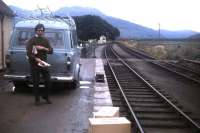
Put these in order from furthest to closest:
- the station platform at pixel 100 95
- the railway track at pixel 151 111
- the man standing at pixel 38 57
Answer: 1. the station platform at pixel 100 95
2. the man standing at pixel 38 57
3. the railway track at pixel 151 111

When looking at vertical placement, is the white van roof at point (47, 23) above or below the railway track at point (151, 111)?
above

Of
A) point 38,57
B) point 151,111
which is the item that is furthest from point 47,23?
point 151,111

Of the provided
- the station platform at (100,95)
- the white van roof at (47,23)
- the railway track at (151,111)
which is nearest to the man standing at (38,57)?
the station platform at (100,95)

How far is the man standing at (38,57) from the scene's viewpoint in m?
13.0

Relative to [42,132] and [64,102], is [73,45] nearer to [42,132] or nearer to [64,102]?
[64,102]

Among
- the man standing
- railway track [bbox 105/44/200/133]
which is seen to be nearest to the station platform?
railway track [bbox 105/44/200/133]

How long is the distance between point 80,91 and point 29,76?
2134 mm

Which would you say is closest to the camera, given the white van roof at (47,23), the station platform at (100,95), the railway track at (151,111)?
the railway track at (151,111)

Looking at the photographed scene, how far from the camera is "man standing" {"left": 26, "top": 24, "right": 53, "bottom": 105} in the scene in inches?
513

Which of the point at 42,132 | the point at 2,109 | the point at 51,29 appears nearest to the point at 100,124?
the point at 42,132

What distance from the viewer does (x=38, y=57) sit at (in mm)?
13180

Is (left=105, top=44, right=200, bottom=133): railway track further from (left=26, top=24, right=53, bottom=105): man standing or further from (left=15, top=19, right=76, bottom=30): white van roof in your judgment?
(left=15, top=19, right=76, bottom=30): white van roof

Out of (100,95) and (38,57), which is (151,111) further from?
(38,57)

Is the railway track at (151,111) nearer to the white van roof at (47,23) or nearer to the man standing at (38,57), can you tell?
the man standing at (38,57)
